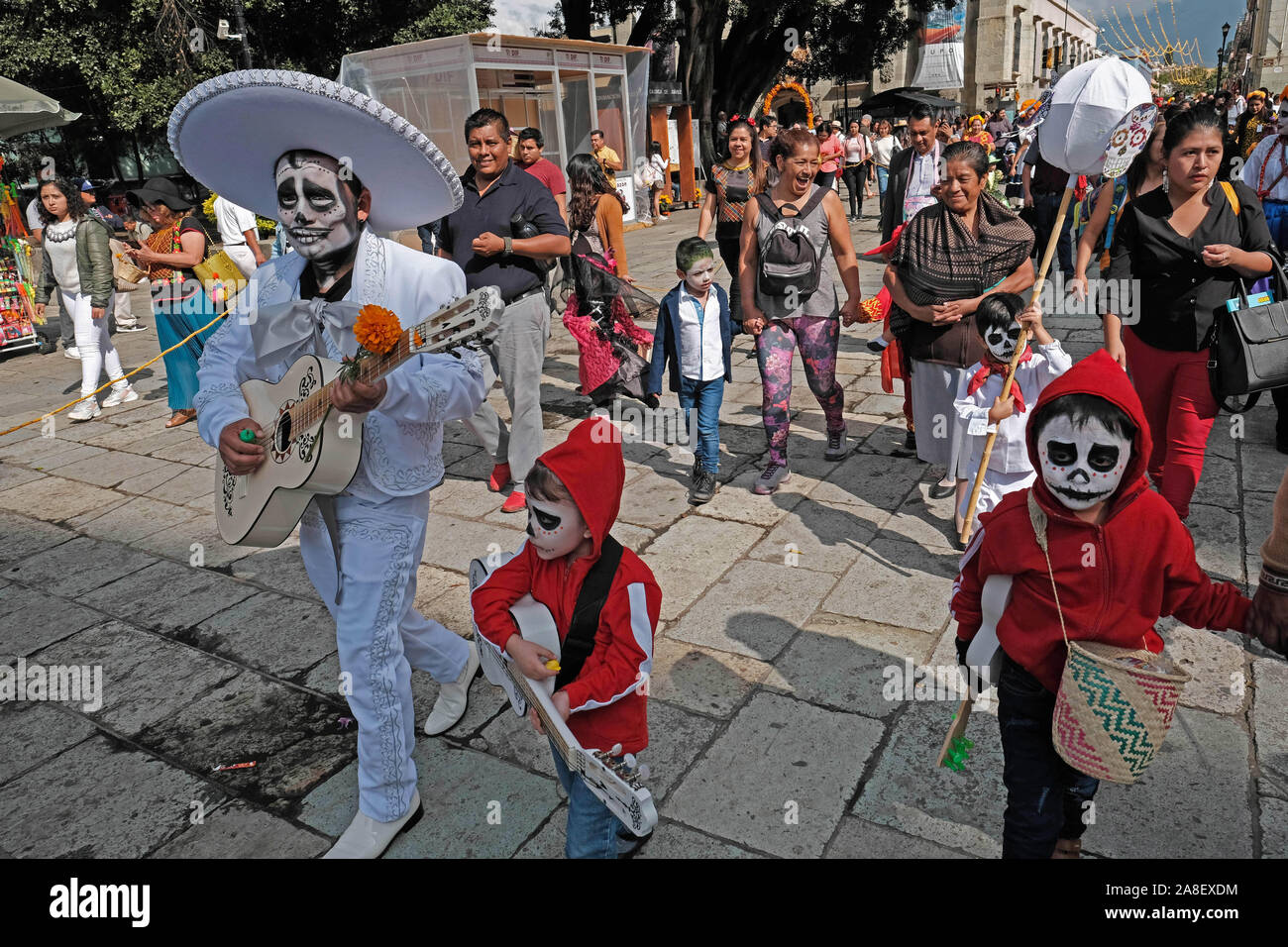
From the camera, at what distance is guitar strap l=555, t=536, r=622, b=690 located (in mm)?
2080

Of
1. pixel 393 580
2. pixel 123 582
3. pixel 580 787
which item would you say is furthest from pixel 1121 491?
pixel 123 582

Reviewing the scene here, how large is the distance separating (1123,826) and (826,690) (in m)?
1.02

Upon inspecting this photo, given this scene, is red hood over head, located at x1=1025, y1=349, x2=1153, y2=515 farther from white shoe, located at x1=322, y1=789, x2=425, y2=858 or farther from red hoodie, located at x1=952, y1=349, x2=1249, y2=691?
white shoe, located at x1=322, y1=789, x2=425, y2=858

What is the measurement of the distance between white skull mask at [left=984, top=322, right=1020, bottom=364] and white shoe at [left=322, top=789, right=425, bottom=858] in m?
2.95

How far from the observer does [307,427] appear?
7.88 feet

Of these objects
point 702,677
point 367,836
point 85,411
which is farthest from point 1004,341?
point 85,411

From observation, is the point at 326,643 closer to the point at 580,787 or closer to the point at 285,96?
the point at 580,787

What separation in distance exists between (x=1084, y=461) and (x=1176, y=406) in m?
2.40

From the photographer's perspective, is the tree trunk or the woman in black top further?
the tree trunk

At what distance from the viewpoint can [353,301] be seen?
96.6 inches

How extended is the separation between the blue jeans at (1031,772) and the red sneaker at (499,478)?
12.3 feet

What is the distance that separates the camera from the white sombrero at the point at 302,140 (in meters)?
2.28

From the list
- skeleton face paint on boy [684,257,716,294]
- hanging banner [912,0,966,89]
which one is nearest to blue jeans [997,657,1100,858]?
skeleton face paint on boy [684,257,716,294]

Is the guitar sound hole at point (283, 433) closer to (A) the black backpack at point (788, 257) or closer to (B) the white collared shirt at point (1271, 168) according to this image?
(A) the black backpack at point (788, 257)
